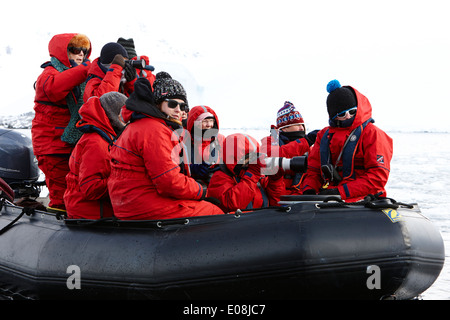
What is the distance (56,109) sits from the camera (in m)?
4.18

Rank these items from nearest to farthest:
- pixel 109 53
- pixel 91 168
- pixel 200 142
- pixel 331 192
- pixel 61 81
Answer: pixel 331 192 < pixel 91 168 < pixel 200 142 < pixel 61 81 < pixel 109 53

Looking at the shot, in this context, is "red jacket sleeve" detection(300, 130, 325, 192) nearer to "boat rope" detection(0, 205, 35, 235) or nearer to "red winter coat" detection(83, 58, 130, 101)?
"red winter coat" detection(83, 58, 130, 101)

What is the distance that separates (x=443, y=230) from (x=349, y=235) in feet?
12.5

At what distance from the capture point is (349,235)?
2.70 meters

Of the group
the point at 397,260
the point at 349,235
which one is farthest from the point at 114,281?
the point at 397,260

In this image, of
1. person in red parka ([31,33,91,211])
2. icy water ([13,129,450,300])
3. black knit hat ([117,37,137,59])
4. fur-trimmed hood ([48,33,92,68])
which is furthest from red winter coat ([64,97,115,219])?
icy water ([13,129,450,300])

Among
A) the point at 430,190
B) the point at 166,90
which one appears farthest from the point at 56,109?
the point at 430,190

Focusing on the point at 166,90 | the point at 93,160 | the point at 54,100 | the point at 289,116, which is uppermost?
the point at 166,90

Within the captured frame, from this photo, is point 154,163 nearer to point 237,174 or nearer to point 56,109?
point 237,174

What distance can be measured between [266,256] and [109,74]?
1.98m

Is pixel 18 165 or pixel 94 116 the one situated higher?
pixel 94 116

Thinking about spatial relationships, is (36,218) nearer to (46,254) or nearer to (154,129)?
(46,254)

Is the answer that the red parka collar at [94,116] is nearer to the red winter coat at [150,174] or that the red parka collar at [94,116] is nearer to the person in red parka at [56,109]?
the red winter coat at [150,174]

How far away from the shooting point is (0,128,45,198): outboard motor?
16.4 ft
